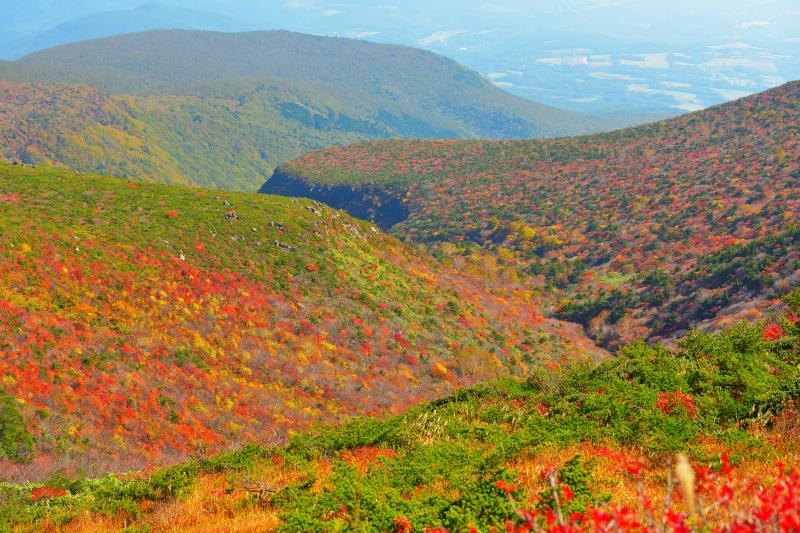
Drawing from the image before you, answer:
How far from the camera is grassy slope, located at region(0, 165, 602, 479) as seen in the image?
17.5 metres

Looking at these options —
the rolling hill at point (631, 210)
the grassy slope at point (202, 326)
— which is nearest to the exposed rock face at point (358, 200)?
the rolling hill at point (631, 210)

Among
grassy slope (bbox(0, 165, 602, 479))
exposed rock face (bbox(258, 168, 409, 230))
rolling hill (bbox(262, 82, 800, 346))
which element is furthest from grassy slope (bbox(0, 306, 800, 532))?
exposed rock face (bbox(258, 168, 409, 230))

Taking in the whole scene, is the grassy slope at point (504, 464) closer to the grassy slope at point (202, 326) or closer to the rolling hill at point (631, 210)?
the grassy slope at point (202, 326)

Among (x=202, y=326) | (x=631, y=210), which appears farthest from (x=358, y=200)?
(x=202, y=326)

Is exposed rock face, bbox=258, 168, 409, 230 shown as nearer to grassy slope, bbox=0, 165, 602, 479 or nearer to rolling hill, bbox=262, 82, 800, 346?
rolling hill, bbox=262, 82, 800, 346

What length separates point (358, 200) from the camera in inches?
3920

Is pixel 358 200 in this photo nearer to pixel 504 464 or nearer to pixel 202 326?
pixel 202 326

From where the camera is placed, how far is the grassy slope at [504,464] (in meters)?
6.24

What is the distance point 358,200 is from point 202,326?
7656 centimetres

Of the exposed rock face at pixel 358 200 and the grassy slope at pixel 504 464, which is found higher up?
the grassy slope at pixel 504 464

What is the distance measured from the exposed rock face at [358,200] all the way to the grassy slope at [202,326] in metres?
47.5

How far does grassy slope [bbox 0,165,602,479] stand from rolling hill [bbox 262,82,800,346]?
872cm

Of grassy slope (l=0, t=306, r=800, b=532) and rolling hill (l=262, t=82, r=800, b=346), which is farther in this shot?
rolling hill (l=262, t=82, r=800, b=346)

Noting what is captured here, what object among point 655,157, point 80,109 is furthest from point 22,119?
point 655,157
